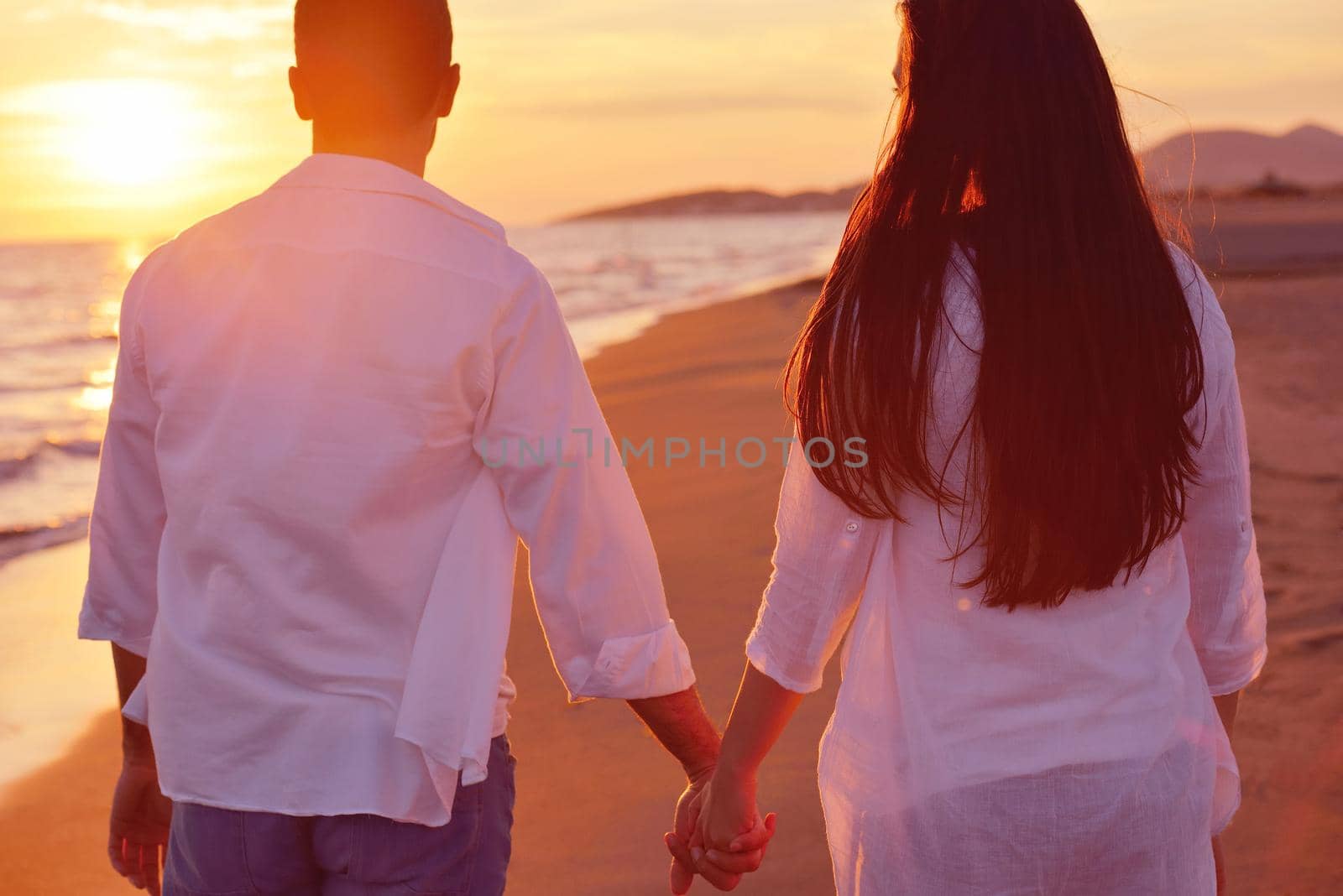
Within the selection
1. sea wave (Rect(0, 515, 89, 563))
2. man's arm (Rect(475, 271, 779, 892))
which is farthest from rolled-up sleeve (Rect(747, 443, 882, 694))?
sea wave (Rect(0, 515, 89, 563))

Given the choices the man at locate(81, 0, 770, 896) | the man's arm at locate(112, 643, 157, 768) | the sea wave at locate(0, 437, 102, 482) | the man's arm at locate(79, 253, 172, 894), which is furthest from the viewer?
the sea wave at locate(0, 437, 102, 482)

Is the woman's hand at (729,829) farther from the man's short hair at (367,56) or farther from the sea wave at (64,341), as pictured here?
the sea wave at (64,341)

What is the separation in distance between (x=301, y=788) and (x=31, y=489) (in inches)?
372

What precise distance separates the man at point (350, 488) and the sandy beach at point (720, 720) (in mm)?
1795

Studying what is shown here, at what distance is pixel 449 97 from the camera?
72.4 inches

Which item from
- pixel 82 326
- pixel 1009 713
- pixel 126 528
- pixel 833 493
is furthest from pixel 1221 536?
pixel 82 326

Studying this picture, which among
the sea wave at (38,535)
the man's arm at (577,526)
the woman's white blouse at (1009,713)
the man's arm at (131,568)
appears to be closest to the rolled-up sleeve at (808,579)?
the woman's white blouse at (1009,713)

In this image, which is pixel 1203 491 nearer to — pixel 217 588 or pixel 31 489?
pixel 217 588

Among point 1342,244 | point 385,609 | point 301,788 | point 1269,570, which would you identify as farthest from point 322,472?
point 1342,244

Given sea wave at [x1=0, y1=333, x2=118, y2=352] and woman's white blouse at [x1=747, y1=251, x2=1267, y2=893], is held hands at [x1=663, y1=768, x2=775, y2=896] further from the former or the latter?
sea wave at [x1=0, y1=333, x2=118, y2=352]

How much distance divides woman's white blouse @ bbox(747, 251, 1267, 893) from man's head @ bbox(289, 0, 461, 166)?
778 mm

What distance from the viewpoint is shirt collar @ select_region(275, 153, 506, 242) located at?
1.69 metres

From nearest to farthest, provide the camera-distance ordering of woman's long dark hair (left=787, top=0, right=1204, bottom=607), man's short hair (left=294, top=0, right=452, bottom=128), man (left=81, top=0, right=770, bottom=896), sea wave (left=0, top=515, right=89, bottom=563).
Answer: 1. woman's long dark hair (left=787, top=0, right=1204, bottom=607)
2. man (left=81, top=0, right=770, bottom=896)
3. man's short hair (left=294, top=0, right=452, bottom=128)
4. sea wave (left=0, top=515, right=89, bottom=563)

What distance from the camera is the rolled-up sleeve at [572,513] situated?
66.2 inches
